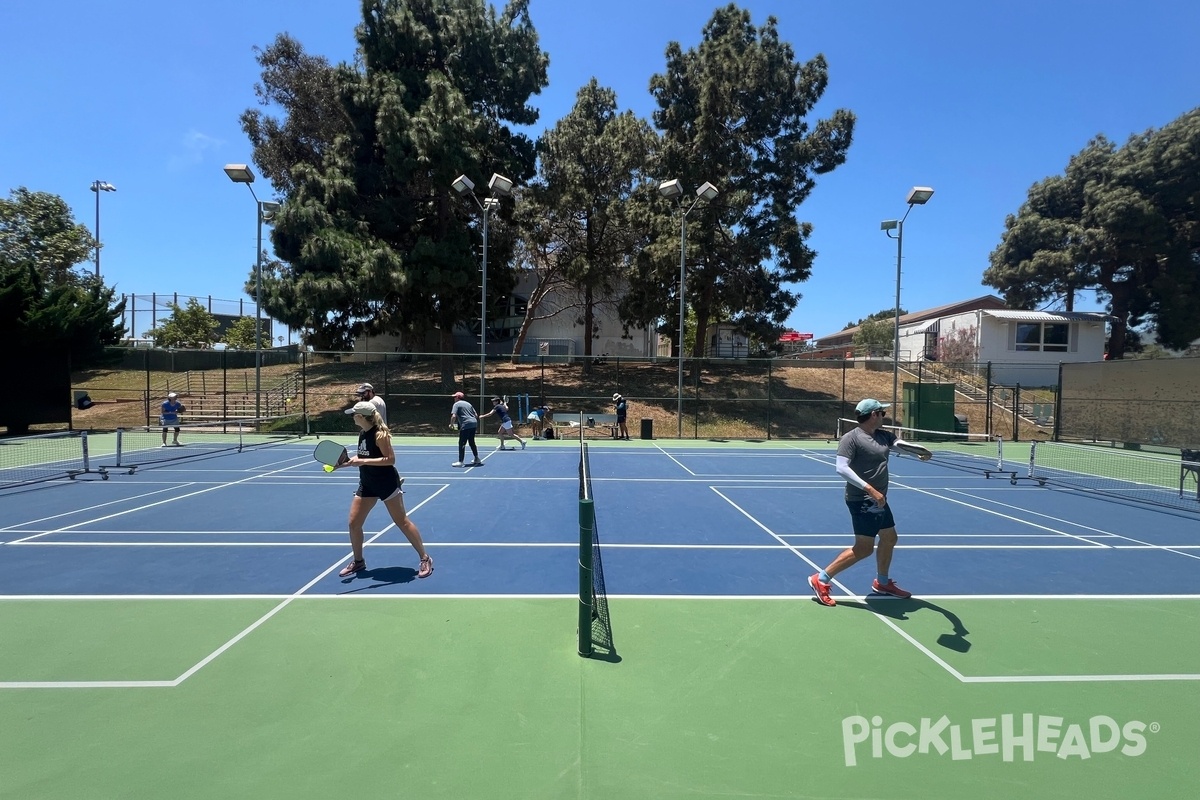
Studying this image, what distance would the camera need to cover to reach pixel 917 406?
22.9 meters

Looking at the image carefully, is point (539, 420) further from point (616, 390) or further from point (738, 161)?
point (738, 161)

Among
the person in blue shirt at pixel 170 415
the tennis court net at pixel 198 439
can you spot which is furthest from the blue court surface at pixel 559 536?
the person in blue shirt at pixel 170 415

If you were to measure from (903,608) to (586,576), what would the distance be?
326 cm

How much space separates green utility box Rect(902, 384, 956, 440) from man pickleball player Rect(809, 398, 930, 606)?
62.8 ft

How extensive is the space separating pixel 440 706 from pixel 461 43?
107 ft

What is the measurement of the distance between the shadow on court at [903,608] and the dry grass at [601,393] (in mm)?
18383

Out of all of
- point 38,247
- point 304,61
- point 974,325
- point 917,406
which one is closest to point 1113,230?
point 974,325

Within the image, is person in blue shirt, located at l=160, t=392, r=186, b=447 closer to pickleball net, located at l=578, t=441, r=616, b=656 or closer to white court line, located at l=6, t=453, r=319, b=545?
white court line, located at l=6, t=453, r=319, b=545

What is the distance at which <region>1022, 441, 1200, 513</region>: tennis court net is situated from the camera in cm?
1188

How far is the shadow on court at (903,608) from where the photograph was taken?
5148mm

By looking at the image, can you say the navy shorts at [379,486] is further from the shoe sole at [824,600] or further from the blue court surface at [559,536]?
the shoe sole at [824,600]

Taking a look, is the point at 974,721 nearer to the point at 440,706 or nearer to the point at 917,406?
the point at 440,706

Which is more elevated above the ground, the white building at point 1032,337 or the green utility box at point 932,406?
the white building at point 1032,337

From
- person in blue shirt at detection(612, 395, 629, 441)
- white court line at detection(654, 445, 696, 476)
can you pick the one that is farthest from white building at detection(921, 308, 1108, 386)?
white court line at detection(654, 445, 696, 476)
